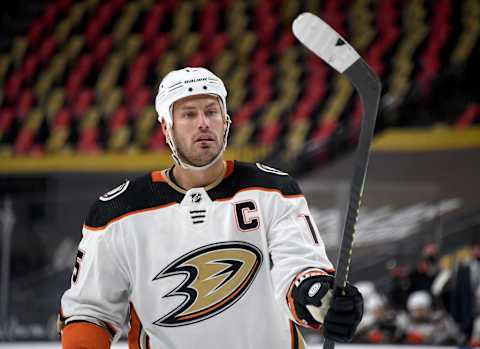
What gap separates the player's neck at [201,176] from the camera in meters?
2.43

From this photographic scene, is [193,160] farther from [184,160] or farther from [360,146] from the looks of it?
[360,146]

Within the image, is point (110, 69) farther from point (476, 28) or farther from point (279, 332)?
point (279, 332)

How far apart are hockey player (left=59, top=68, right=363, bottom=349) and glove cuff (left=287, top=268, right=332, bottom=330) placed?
0.17 feet

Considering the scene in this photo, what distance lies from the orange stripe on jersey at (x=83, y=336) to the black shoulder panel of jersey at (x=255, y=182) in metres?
0.43

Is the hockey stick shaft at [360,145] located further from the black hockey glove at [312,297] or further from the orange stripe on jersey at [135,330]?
the orange stripe on jersey at [135,330]

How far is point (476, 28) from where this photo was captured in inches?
427

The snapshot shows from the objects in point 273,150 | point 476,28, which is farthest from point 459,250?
point 476,28

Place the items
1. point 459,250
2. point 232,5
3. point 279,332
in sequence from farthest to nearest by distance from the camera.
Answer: point 232,5 < point 459,250 < point 279,332

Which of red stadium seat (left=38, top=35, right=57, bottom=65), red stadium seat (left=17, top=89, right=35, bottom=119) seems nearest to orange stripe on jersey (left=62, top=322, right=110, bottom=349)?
red stadium seat (left=17, top=89, right=35, bottom=119)

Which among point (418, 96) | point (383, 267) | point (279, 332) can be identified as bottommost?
point (383, 267)

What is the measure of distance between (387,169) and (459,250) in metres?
0.92

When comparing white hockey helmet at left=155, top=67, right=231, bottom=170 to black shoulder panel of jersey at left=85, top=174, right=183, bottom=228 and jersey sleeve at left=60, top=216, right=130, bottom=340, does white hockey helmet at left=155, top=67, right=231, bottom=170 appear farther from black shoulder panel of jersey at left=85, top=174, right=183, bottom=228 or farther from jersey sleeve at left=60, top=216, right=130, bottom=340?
jersey sleeve at left=60, top=216, right=130, bottom=340

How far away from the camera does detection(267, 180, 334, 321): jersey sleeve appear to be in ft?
7.39

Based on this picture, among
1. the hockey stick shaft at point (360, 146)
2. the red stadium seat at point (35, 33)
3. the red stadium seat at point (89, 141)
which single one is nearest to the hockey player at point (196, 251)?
the hockey stick shaft at point (360, 146)
